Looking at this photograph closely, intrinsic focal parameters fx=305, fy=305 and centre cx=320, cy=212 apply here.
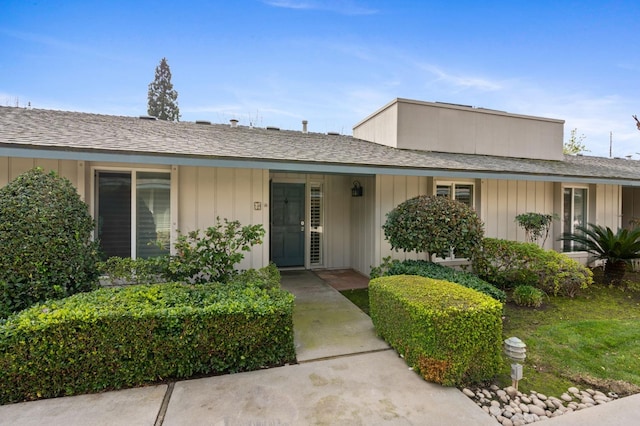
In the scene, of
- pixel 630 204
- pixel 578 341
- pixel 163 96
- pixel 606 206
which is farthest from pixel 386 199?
pixel 163 96

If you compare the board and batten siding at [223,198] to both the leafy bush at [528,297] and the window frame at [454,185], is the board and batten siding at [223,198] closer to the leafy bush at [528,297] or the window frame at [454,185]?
the window frame at [454,185]

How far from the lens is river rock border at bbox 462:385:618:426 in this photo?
263cm

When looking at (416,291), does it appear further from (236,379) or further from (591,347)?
(591,347)

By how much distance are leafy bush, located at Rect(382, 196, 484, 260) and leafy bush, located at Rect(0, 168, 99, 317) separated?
4.66 metres

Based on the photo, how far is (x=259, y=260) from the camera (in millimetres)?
5828

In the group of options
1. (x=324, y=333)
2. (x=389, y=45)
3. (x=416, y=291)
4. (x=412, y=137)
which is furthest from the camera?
(x=389, y=45)

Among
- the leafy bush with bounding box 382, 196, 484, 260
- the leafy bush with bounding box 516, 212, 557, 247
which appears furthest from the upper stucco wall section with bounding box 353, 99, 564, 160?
the leafy bush with bounding box 382, 196, 484, 260

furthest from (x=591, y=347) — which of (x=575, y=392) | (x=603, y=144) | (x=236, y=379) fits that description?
(x=603, y=144)

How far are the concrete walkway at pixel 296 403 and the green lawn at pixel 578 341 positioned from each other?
1.53 ft

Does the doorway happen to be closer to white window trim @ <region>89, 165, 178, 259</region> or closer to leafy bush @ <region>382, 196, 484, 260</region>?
white window trim @ <region>89, 165, 178, 259</region>

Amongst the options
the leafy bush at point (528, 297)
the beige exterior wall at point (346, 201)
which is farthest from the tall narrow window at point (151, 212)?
the leafy bush at point (528, 297)

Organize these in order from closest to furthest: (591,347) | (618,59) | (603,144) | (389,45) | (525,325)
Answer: (591,347) → (525,325) → (389,45) → (618,59) → (603,144)

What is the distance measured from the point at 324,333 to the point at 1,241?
3.85 metres

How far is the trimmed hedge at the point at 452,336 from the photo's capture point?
9.78 feet
